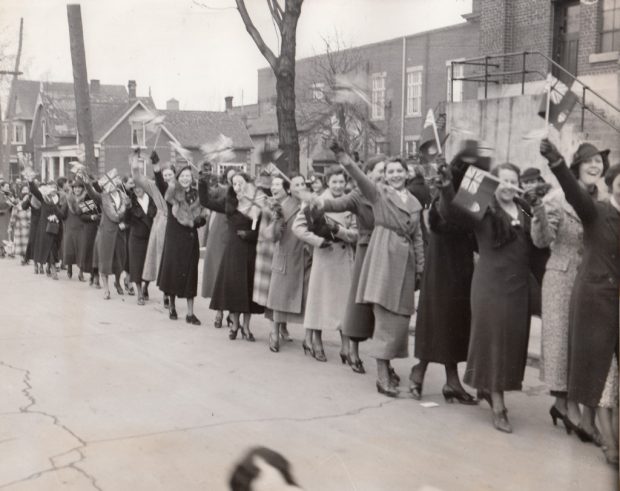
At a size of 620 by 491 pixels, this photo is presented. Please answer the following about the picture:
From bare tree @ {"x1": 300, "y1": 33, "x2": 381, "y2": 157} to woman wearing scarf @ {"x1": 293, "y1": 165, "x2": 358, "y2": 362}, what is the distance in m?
0.48

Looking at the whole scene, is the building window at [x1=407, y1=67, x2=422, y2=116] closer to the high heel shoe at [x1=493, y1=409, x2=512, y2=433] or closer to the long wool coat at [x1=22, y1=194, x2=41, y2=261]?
the high heel shoe at [x1=493, y1=409, x2=512, y2=433]

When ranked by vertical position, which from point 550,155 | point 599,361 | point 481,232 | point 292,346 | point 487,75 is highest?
point 487,75

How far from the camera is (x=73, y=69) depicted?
5.90 m

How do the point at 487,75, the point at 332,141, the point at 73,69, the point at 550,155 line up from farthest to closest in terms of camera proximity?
the point at 73,69 < the point at 332,141 < the point at 487,75 < the point at 550,155

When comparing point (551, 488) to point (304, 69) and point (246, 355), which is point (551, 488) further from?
point (304, 69)

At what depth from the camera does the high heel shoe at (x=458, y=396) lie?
17.8 feet

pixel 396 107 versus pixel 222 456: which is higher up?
pixel 396 107

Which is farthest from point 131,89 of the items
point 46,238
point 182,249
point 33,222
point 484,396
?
point 33,222

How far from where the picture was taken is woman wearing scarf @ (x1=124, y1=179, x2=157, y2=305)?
10.0 meters

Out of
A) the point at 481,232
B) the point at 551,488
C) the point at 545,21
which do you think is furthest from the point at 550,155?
the point at 551,488

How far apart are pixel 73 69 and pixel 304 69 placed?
2.19 meters

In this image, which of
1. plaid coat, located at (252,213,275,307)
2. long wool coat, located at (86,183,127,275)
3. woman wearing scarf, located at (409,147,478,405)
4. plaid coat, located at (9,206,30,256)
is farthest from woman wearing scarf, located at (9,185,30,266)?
woman wearing scarf, located at (409,147,478,405)

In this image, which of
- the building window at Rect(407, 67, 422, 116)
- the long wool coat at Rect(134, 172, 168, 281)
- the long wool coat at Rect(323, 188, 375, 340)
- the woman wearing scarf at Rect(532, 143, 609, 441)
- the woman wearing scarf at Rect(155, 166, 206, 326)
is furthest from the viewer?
the long wool coat at Rect(134, 172, 168, 281)

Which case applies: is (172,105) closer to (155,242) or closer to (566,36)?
(566,36)
